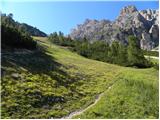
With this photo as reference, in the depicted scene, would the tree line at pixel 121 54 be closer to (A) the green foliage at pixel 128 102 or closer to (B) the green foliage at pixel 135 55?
(B) the green foliage at pixel 135 55

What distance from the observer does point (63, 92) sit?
5909 cm

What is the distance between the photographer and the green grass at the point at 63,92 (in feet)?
162

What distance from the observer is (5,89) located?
53.6m

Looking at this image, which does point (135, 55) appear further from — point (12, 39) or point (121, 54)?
point (12, 39)

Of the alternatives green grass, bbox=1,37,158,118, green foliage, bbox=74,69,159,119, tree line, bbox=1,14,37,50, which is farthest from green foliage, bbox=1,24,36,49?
green foliage, bbox=74,69,159,119

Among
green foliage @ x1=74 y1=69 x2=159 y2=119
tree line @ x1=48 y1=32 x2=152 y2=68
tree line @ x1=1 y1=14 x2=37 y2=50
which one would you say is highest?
tree line @ x1=1 y1=14 x2=37 y2=50

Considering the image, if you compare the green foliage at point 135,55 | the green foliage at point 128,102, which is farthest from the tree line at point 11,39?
the green foliage at point 135,55

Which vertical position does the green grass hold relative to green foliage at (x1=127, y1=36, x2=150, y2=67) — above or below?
below

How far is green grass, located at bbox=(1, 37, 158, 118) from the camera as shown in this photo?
1945 inches

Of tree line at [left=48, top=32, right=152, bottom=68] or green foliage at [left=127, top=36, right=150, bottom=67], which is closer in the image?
green foliage at [left=127, top=36, right=150, bottom=67]

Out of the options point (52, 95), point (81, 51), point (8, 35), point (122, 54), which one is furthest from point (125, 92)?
point (81, 51)

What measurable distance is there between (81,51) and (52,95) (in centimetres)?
7978

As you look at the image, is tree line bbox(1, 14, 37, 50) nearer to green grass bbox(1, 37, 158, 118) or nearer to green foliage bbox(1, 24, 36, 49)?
green foliage bbox(1, 24, 36, 49)

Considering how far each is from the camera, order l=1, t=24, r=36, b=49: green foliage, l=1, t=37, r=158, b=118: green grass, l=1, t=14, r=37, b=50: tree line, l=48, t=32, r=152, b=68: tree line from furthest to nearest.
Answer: l=48, t=32, r=152, b=68: tree line < l=1, t=24, r=36, b=49: green foliage < l=1, t=14, r=37, b=50: tree line < l=1, t=37, r=158, b=118: green grass
